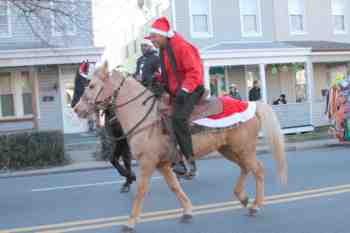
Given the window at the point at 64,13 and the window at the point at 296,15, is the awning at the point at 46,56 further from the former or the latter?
the window at the point at 296,15

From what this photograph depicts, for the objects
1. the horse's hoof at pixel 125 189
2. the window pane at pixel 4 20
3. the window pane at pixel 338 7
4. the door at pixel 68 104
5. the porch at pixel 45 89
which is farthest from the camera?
the window pane at pixel 338 7

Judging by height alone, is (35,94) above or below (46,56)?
below

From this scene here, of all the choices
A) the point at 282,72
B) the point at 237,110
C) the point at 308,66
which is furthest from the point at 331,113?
the point at 237,110

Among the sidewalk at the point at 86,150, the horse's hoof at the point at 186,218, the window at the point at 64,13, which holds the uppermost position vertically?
the window at the point at 64,13

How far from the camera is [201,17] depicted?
24.1m

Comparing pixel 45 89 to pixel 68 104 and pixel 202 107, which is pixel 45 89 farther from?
pixel 202 107

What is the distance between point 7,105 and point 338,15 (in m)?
17.1

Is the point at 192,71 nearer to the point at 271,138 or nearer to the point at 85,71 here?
the point at 271,138

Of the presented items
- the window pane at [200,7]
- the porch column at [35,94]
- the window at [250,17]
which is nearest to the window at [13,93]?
the porch column at [35,94]

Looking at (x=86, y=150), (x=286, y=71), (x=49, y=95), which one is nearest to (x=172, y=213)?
(x=86, y=150)

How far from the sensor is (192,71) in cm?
634

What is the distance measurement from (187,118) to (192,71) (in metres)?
0.58

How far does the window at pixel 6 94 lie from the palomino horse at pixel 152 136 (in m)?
16.6

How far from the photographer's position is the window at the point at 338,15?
88.3ft
